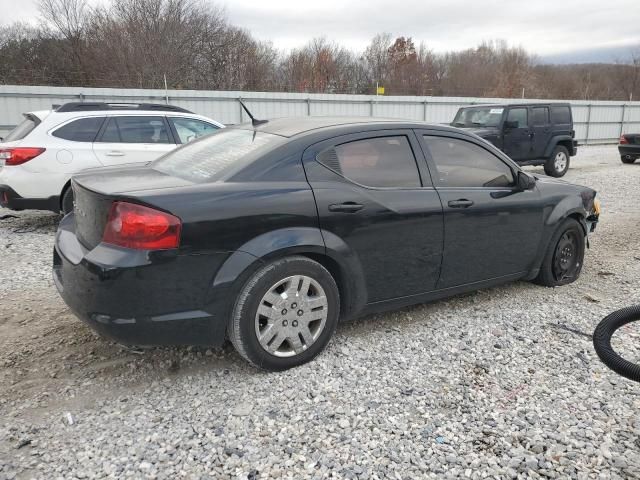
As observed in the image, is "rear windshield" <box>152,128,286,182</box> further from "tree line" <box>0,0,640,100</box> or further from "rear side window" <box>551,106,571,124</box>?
"tree line" <box>0,0,640,100</box>

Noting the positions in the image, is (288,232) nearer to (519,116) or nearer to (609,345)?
(609,345)

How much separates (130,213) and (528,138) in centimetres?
1248

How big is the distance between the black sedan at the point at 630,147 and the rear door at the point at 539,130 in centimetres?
414

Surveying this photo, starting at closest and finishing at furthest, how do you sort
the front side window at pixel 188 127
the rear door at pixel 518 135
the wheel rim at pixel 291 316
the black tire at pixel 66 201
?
1. the wheel rim at pixel 291 316
2. the black tire at pixel 66 201
3. the front side window at pixel 188 127
4. the rear door at pixel 518 135

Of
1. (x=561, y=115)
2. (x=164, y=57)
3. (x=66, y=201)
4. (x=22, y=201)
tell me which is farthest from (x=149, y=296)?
(x=164, y=57)

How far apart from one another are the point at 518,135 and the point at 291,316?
11.6 m

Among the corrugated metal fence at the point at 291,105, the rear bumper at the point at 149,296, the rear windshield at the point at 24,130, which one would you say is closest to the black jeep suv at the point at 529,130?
the corrugated metal fence at the point at 291,105

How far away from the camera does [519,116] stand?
42.9 feet

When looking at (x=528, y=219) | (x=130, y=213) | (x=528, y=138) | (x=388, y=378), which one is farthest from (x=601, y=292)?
(x=528, y=138)

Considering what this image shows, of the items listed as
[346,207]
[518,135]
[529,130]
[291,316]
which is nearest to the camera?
[291,316]

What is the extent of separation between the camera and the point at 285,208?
3053 millimetres

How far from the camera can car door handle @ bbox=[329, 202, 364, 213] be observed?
3.23 meters

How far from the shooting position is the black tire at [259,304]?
295 centimetres

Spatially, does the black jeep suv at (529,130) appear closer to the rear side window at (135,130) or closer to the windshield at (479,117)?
the windshield at (479,117)
